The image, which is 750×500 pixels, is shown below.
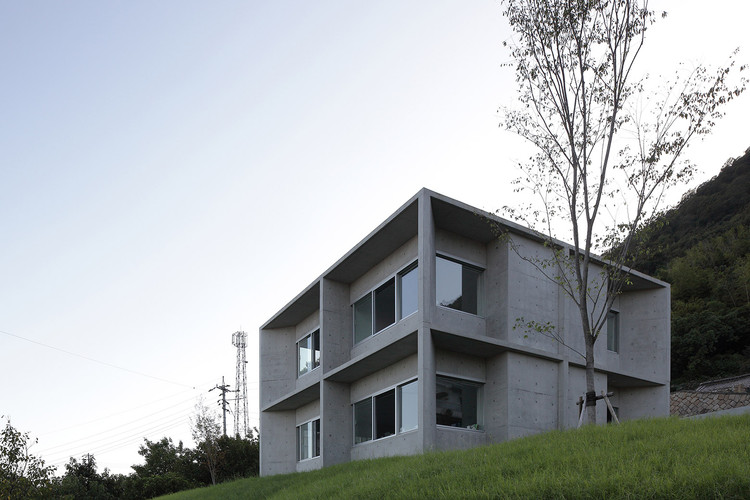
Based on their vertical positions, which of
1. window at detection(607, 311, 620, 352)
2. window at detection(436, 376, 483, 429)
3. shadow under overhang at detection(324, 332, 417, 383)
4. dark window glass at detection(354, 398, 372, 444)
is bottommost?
dark window glass at detection(354, 398, 372, 444)

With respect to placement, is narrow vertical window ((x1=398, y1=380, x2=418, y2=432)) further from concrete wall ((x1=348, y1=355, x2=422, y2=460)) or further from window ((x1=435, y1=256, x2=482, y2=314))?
window ((x1=435, y1=256, x2=482, y2=314))

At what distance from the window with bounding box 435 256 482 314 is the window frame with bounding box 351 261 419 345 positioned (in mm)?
661

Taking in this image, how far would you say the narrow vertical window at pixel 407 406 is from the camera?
18688 millimetres

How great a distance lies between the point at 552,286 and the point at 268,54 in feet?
31.9

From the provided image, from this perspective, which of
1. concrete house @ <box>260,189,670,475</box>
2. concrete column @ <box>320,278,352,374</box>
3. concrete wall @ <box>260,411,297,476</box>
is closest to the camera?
concrete house @ <box>260,189,670,475</box>

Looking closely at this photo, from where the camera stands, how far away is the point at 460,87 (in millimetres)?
17375

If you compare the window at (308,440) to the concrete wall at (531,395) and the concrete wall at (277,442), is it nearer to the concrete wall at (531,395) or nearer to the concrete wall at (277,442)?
the concrete wall at (277,442)

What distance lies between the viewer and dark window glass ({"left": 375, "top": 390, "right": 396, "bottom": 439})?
1972 centimetres

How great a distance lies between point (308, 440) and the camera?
84.4 ft

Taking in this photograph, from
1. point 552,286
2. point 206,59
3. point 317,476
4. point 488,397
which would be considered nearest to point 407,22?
point 206,59

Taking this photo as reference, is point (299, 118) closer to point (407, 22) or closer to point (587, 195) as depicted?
point (407, 22)

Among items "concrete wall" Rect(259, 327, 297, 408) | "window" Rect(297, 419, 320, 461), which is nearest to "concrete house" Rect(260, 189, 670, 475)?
"window" Rect(297, 419, 320, 461)

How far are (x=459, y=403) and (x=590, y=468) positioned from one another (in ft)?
30.1

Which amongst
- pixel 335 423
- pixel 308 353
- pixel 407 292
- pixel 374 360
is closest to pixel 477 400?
pixel 374 360
